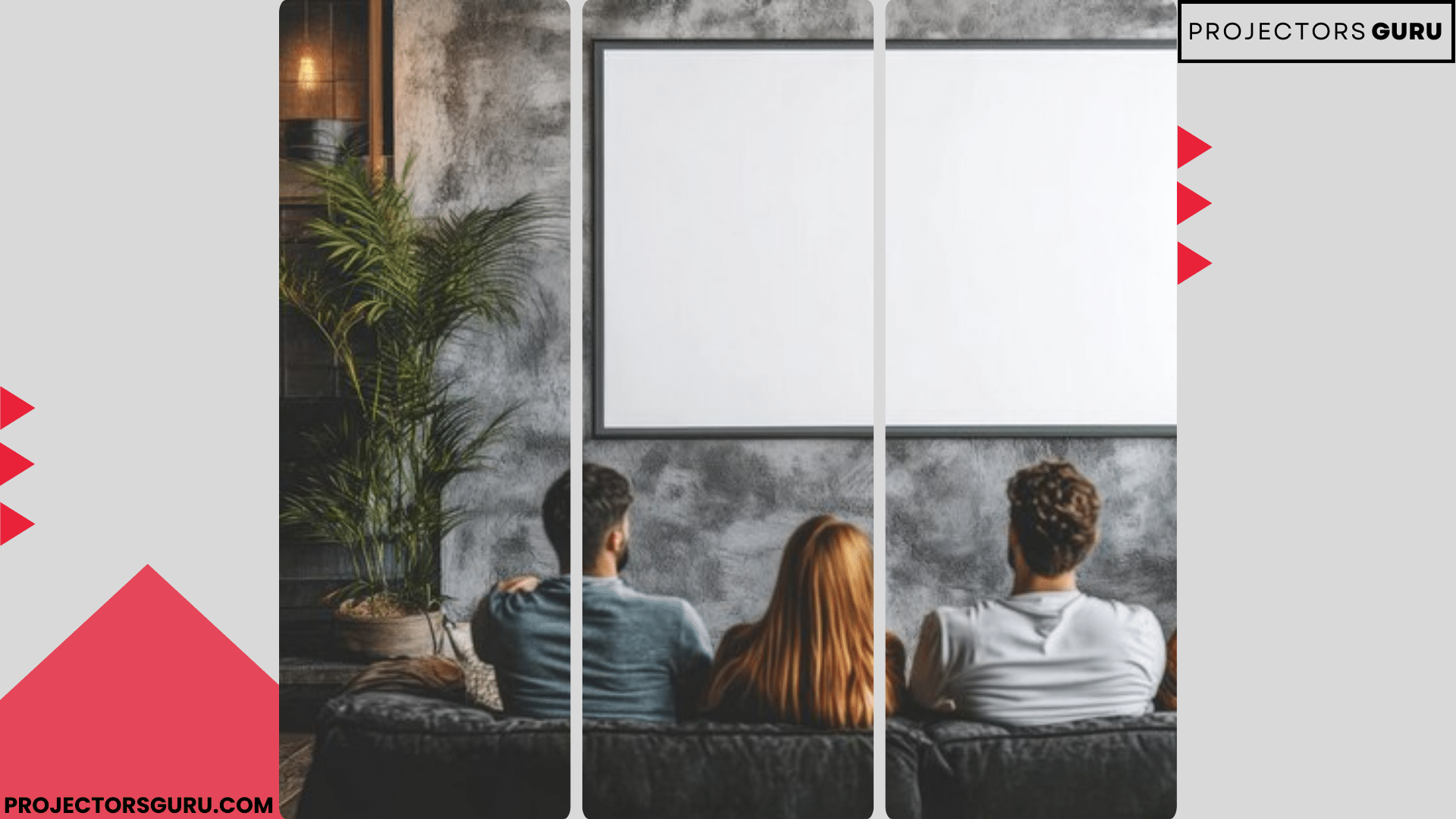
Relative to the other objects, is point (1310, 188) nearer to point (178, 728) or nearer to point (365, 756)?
point (365, 756)

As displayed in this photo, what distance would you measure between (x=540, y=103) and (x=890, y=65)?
947mm

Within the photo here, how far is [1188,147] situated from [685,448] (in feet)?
5.23

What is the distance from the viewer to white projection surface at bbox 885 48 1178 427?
12.3ft

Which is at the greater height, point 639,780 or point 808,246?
point 808,246

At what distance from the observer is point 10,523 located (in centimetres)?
384

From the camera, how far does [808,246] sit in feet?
12.3

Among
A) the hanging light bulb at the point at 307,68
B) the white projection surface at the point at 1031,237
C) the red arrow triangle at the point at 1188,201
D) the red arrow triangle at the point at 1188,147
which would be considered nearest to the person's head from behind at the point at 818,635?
the white projection surface at the point at 1031,237

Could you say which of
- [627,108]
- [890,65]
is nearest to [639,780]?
[627,108]

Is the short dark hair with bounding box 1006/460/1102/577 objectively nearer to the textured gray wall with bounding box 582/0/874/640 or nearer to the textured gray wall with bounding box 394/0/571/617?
the textured gray wall with bounding box 582/0/874/640

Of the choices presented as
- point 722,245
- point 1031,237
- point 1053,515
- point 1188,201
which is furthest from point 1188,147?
point 722,245

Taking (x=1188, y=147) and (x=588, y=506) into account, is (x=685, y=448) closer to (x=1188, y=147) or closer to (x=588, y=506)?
(x=588, y=506)

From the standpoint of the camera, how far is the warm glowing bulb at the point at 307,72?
3.82m

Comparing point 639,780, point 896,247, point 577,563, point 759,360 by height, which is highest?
point 896,247

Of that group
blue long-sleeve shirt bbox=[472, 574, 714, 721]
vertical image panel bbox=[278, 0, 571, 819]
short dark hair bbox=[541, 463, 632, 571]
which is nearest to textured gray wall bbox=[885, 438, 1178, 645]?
blue long-sleeve shirt bbox=[472, 574, 714, 721]
